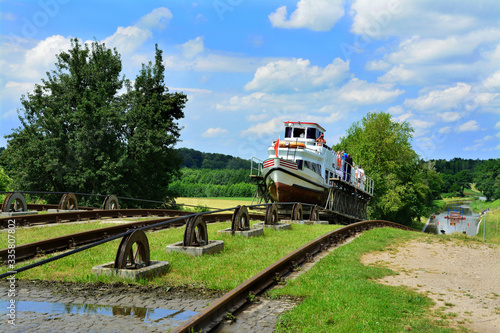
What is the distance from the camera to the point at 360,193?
3744 centimetres

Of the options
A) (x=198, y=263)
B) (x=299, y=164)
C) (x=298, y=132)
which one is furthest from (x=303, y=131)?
(x=198, y=263)

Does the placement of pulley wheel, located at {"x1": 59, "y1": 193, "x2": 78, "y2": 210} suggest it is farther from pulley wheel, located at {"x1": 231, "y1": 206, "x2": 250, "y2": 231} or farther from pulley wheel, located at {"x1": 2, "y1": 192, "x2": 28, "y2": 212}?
pulley wheel, located at {"x1": 231, "y1": 206, "x2": 250, "y2": 231}

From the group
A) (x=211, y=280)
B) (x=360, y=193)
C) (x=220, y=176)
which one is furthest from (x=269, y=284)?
(x=220, y=176)

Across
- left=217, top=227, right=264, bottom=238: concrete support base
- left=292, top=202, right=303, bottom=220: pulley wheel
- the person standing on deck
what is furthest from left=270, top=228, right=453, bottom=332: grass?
the person standing on deck

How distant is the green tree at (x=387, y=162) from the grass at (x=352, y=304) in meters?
53.9

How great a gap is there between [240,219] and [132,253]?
18.2ft

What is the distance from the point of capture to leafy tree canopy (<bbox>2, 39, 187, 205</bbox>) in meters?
33.4

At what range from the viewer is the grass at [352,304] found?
5.09 meters

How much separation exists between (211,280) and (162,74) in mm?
37850

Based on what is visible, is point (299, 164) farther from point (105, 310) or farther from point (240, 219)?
point (105, 310)

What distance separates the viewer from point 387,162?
204 ft

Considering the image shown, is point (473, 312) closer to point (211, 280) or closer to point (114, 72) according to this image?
point (211, 280)

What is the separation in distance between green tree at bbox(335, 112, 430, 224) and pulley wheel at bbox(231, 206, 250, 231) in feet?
162

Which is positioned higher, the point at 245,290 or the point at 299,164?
the point at 299,164
